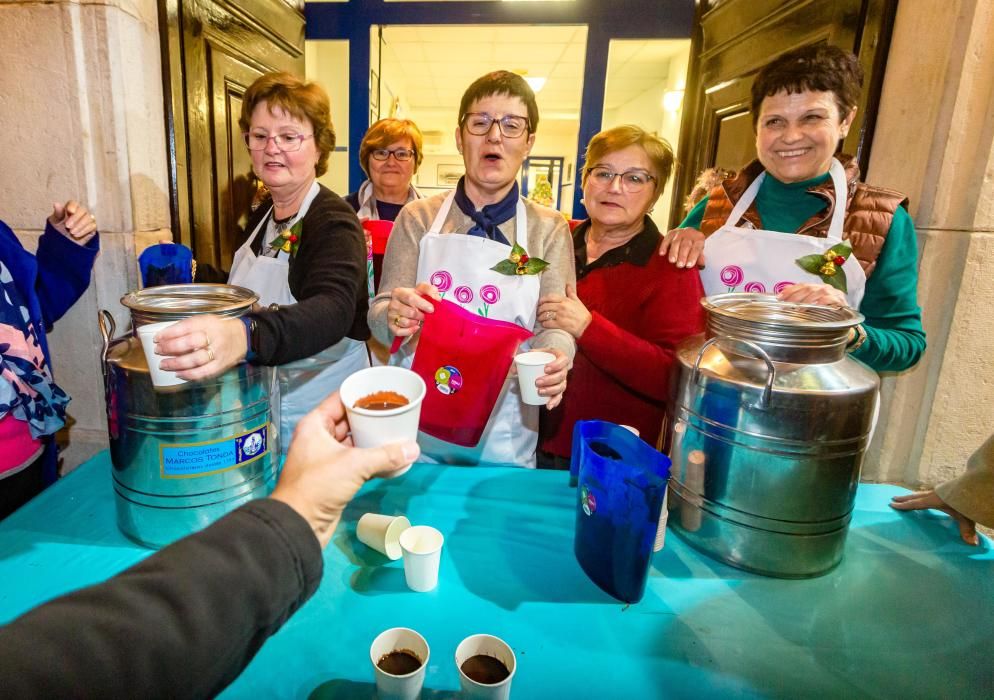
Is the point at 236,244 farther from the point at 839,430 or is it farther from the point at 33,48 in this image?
the point at 839,430

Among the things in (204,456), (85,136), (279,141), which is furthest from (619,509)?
(85,136)

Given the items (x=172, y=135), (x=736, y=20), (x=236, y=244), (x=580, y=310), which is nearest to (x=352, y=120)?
(x=236, y=244)

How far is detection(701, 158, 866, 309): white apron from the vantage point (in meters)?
1.82

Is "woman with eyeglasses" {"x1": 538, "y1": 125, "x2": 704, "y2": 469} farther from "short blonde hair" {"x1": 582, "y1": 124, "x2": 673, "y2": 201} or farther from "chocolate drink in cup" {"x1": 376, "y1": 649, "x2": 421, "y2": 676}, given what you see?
"chocolate drink in cup" {"x1": 376, "y1": 649, "x2": 421, "y2": 676}

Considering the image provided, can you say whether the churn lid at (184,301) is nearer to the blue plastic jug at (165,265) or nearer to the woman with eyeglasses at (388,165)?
the blue plastic jug at (165,265)

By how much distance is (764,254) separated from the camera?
1.89 metres

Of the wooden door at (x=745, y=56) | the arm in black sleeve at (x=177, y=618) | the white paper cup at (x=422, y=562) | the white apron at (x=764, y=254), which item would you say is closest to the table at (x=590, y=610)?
the white paper cup at (x=422, y=562)

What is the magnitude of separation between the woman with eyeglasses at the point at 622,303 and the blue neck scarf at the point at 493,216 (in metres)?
0.32

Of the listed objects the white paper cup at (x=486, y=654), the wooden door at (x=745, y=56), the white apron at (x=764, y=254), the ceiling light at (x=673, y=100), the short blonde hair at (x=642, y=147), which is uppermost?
the ceiling light at (x=673, y=100)

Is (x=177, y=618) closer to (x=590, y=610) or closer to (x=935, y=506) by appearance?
(x=590, y=610)

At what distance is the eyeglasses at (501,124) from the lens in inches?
74.0

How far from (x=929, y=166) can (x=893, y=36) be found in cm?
64

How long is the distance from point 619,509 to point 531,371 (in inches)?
18.3

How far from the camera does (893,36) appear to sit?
2381mm
